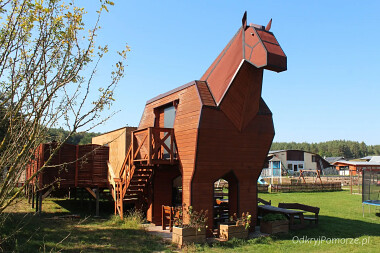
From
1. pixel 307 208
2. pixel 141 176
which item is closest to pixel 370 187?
pixel 307 208

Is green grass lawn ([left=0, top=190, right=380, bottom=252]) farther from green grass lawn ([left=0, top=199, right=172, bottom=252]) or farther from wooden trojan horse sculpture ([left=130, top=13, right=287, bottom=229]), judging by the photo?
wooden trojan horse sculpture ([left=130, top=13, right=287, bottom=229])

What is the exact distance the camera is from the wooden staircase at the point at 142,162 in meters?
12.0

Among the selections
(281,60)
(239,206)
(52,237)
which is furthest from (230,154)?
(52,237)

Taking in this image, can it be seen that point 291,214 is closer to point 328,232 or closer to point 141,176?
point 328,232

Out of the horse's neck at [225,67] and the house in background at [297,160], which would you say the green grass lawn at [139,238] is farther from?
the house in background at [297,160]

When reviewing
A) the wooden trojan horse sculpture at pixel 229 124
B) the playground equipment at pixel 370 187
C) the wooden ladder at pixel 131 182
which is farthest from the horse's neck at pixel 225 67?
the playground equipment at pixel 370 187

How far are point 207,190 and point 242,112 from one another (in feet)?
10.0

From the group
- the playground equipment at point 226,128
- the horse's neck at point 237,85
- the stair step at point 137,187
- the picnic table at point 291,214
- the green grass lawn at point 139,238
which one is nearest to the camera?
the green grass lawn at point 139,238

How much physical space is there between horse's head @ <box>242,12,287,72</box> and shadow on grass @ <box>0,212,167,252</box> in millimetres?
6457

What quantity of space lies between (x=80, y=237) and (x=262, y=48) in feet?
28.6

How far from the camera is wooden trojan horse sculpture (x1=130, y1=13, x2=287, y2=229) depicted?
11047 mm

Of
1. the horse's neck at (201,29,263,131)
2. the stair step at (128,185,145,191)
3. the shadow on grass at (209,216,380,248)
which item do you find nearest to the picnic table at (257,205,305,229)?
the shadow on grass at (209,216,380,248)

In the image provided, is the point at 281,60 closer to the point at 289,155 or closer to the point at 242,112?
the point at 242,112

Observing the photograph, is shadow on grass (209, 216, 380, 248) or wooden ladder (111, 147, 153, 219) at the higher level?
wooden ladder (111, 147, 153, 219)
